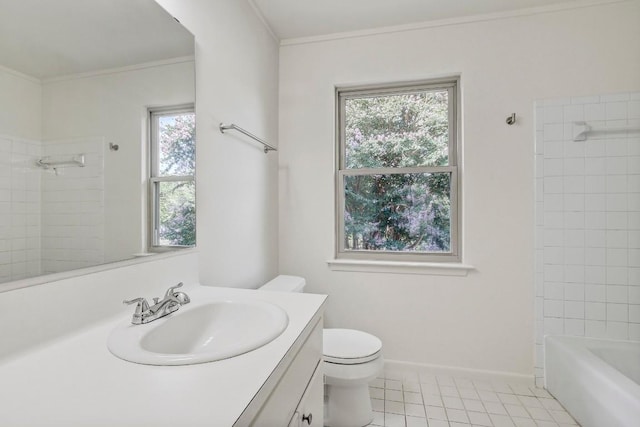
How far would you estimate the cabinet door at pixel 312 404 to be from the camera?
86cm

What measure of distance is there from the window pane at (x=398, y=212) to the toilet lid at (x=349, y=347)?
27.4 inches

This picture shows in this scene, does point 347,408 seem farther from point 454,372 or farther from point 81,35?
point 81,35

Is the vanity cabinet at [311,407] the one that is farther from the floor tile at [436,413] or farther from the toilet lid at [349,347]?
the floor tile at [436,413]

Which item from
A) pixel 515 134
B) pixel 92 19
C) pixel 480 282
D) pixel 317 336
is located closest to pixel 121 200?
pixel 92 19

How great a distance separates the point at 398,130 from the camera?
7.16ft

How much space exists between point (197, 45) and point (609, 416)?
8.15ft

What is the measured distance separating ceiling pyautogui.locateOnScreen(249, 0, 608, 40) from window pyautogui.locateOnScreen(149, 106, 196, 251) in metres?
1.13

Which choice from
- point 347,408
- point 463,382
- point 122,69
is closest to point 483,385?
point 463,382

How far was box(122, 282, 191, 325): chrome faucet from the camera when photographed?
0.86 m

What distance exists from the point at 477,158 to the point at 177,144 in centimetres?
177

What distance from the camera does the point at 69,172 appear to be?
794mm

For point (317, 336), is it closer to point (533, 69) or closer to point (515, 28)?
point (533, 69)

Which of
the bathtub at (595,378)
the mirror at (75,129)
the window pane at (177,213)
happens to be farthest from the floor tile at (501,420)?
the mirror at (75,129)

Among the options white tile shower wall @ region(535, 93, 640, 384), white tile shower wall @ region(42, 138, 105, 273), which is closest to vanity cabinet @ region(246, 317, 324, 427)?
white tile shower wall @ region(42, 138, 105, 273)
